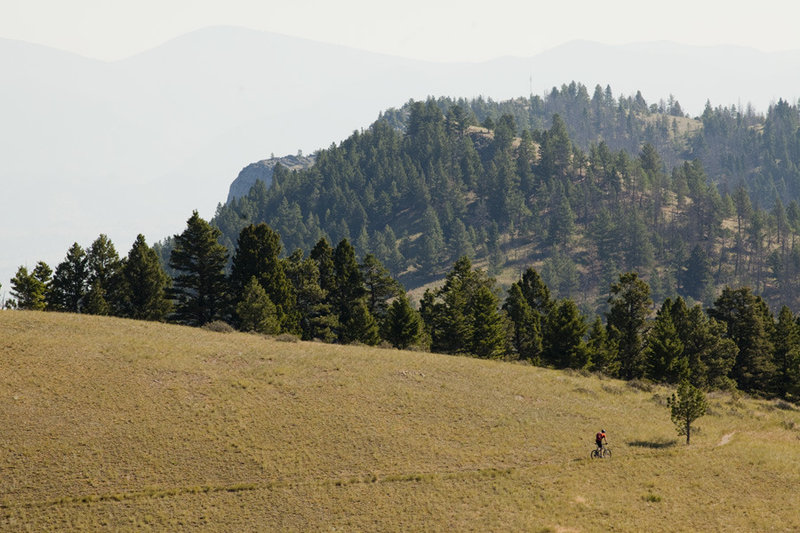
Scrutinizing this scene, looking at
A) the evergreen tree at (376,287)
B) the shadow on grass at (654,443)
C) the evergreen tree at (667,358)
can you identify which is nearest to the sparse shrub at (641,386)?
the evergreen tree at (667,358)

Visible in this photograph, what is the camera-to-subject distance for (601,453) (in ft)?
136

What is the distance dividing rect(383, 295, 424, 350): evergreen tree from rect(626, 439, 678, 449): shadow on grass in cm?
2901

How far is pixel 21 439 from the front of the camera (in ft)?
124

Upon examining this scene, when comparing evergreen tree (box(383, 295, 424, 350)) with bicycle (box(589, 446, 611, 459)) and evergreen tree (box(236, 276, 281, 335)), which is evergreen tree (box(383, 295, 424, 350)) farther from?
bicycle (box(589, 446, 611, 459))

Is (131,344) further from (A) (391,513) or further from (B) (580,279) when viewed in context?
(B) (580,279)

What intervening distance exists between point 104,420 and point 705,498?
1369 inches

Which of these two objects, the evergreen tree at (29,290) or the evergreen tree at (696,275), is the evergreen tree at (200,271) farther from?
the evergreen tree at (696,275)

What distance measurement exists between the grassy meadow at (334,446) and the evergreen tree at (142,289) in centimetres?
1323

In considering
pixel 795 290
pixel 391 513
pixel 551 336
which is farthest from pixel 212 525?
pixel 795 290

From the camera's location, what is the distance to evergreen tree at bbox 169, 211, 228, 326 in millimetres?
67500

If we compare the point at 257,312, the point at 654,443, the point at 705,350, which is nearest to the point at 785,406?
the point at 705,350

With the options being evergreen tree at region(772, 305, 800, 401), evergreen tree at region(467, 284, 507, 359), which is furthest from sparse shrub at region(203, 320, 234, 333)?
evergreen tree at region(772, 305, 800, 401)

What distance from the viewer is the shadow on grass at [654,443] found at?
145ft

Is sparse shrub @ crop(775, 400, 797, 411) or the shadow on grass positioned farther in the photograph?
sparse shrub @ crop(775, 400, 797, 411)
